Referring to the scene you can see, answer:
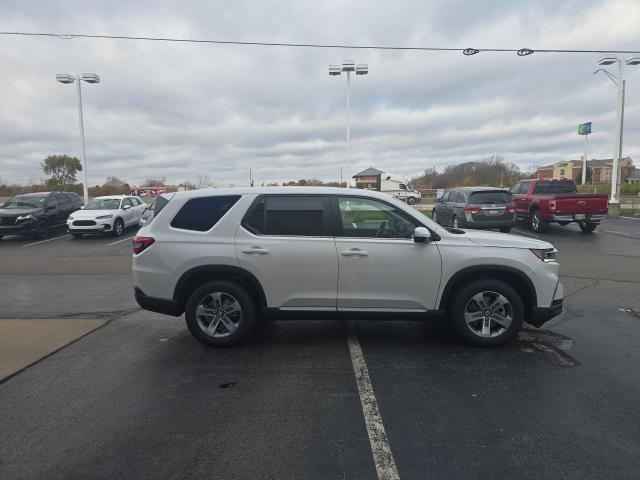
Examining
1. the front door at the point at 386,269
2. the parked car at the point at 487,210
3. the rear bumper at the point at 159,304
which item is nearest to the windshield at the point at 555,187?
the parked car at the point at 487,210

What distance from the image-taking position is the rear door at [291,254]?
15.2 feet

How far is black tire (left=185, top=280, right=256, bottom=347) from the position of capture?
4.73 m

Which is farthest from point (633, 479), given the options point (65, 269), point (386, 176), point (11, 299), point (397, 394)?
point (386, 176)

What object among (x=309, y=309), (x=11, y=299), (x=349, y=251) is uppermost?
(x=349, y=251)

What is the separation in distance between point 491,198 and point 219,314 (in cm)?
1188

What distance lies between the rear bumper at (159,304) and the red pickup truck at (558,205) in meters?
14.2

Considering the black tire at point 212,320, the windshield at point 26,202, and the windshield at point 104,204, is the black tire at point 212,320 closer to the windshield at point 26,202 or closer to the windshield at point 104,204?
the windshield at point 104,204

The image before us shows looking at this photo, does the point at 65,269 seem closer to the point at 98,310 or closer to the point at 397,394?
the point at 98,310

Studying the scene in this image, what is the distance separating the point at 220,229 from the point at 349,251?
147 centimetres

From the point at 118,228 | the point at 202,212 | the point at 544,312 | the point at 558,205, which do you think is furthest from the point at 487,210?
the point at 118,228

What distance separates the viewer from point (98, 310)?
656 cm

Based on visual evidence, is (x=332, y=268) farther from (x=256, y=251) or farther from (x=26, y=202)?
(x=26, y=202)

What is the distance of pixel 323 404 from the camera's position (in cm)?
356

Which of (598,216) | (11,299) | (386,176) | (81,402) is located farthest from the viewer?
(386,176)
